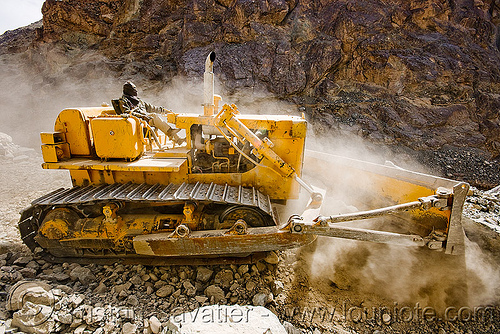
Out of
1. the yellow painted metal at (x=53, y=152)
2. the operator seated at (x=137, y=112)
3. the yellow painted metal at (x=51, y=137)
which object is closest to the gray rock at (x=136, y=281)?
the yellow painted metal at (x=53, y=152)

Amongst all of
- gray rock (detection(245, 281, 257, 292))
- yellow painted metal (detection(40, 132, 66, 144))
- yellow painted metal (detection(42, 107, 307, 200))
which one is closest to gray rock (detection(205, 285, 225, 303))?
gray rock (detection(245, 281, 257, 292))

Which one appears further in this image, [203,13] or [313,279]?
[203,13]

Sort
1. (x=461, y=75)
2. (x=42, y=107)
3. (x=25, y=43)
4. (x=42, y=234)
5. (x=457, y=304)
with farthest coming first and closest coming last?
(x=25, y=43)
(x=42, y=107)
(x=461, y=75)
(x=42, y=234)
(x=457, y=304)

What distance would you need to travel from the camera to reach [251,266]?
352cm

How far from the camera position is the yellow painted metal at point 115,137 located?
3.46 metres

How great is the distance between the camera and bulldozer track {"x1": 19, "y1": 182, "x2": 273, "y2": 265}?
3.20 meters

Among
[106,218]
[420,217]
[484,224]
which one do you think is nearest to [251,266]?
[106,218]

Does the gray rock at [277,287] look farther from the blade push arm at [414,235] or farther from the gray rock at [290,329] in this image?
the blade push arm at [414,235]

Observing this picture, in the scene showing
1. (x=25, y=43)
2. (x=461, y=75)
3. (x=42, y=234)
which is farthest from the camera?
(x=25, y=43)

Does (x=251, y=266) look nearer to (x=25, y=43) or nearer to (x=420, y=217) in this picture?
(x=420, y=217)

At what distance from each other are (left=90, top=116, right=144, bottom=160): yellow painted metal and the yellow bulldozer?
0.01m

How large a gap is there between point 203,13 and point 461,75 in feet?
44.2

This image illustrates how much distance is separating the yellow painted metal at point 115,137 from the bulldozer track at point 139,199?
1.50 ft

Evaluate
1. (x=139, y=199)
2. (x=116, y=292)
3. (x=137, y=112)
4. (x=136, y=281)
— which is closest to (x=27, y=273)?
(x=116, y=292)
